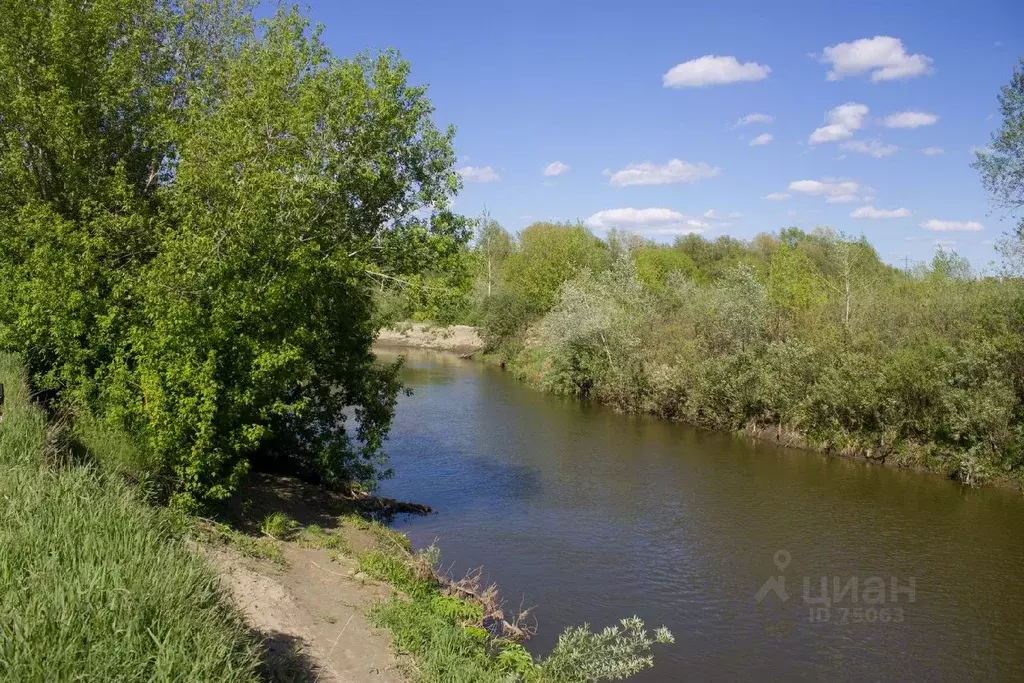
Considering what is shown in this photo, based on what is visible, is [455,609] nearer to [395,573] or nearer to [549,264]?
[395,573]

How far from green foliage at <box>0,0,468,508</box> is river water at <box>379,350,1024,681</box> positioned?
5.40 m

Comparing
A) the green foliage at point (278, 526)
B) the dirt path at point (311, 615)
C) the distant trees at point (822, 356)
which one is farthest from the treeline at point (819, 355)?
the dirt path at point (311, 615)

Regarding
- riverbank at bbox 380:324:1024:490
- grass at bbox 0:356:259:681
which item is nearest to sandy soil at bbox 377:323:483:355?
riverbank at bbox 380:324:1024:490

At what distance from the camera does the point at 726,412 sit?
3550 centimetres

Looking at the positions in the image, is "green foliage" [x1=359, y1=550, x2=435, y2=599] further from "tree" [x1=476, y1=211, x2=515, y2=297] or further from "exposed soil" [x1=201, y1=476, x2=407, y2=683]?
"tree" [x1=476, y1=211, x2=515, y2=297]

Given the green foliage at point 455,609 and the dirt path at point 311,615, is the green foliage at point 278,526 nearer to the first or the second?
the dirt path at point 311,615

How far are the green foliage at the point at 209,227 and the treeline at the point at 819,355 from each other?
2.62 meters

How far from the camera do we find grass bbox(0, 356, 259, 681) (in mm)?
6152

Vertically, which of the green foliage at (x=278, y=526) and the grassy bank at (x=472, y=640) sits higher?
the green foliage at (x=278, y=526)

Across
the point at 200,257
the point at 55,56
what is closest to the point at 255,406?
the point at 200,257

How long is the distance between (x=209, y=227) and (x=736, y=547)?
15.0 meters

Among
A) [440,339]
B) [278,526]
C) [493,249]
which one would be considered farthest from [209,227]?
[493,249]

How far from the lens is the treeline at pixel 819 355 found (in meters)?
26.5

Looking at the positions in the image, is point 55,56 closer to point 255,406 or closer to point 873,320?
point 255,406
